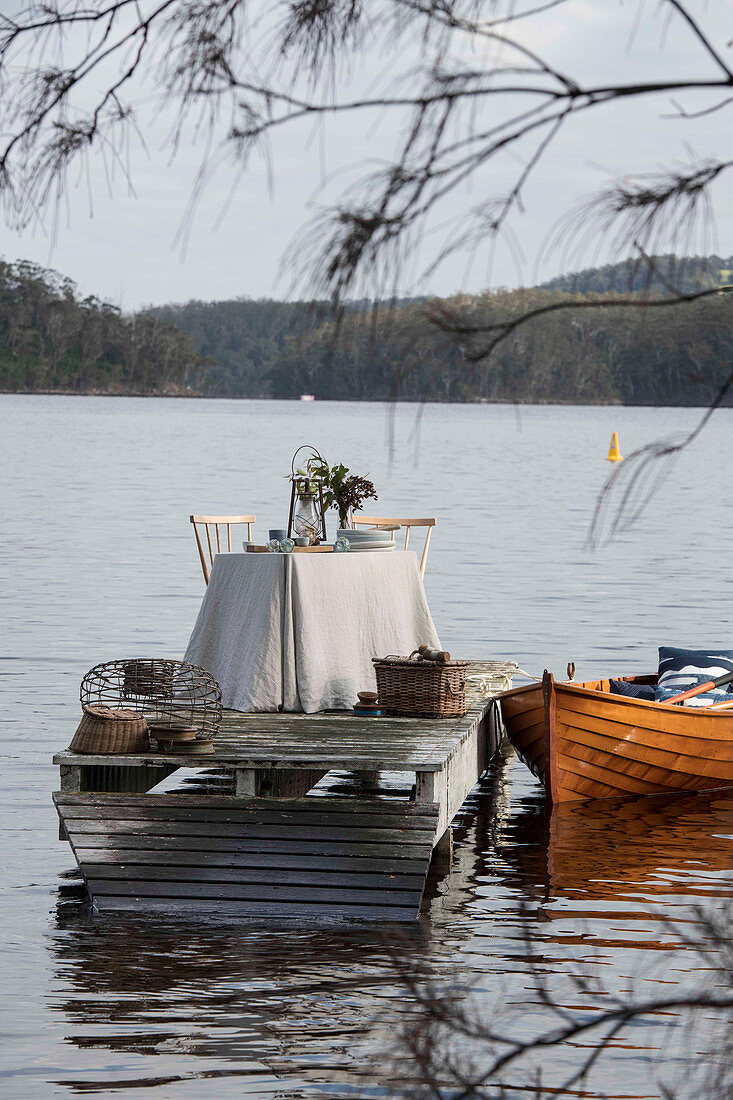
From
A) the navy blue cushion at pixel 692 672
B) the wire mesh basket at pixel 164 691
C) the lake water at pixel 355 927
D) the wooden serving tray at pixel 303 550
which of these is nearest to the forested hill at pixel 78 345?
the lake water at pixel 355 927

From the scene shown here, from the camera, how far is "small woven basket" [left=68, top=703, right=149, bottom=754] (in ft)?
21.9

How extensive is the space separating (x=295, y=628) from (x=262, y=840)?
61.2 inches

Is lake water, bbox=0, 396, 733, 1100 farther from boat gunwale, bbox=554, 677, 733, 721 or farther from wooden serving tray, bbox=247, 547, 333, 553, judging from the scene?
wooden serving tray, bbox=247, 547, 333, 553

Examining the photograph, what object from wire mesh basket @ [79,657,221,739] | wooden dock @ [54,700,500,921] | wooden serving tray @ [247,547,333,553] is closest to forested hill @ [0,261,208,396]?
wooden serving tray @ [247,547,333,553]

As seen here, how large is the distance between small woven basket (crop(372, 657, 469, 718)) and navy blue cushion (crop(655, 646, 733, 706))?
86.7 inches

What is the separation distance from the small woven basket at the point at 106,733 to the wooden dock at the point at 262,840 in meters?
0.05

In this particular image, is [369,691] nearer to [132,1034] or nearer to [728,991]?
[132,1034]

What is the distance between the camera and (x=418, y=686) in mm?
7695

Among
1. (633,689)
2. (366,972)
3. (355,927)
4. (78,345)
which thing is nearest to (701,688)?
(633,689)

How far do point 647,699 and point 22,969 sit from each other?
16.0ft

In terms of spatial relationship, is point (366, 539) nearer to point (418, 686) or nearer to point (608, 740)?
point (418, 686)

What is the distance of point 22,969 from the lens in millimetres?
6211

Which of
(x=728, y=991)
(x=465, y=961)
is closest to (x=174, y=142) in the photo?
(x=728, y=991)

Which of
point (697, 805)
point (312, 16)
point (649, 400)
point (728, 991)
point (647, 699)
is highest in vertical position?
point (312, 16)
